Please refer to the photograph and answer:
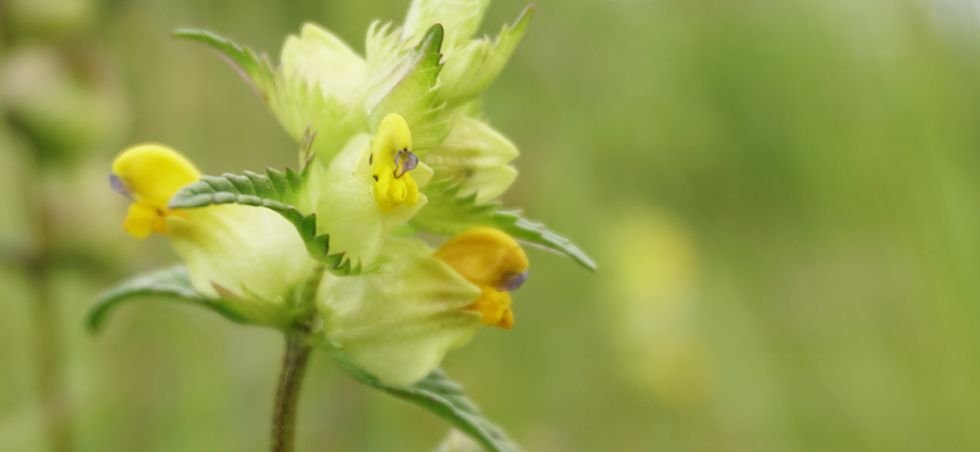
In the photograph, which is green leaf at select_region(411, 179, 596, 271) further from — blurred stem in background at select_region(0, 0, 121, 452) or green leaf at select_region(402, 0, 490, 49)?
blurred stem in background at select_region(0, 0, 121, 452)

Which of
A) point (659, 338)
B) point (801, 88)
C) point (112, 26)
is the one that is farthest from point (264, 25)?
point (801, 88)

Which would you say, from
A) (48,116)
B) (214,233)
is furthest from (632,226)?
(214,233)

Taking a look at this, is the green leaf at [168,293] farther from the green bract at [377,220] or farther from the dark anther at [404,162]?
the dark anther at [404,162]

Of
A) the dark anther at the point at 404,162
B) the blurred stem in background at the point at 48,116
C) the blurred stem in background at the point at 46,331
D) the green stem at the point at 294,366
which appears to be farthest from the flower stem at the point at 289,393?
the blurred stem in background at the point at 48,116

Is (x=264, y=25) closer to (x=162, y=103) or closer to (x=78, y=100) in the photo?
(x=162, y=103)

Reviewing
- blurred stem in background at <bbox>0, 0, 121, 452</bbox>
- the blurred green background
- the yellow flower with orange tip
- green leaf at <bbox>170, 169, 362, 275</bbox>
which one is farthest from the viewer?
the blurred green background

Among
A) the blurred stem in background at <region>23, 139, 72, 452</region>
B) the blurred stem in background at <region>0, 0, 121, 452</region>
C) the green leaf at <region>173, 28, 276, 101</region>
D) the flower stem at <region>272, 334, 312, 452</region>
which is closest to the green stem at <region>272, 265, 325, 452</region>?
the flower stem at <region>272, 334, 312, 452</region>

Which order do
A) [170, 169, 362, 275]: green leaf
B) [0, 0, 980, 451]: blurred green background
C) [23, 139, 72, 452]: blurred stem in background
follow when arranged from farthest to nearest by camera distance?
[0, 0, 980, 451]: blurred green background
[23, 139, 72, 452]: blurred stem in background
[170, 169, 362, 275]: green leaf
